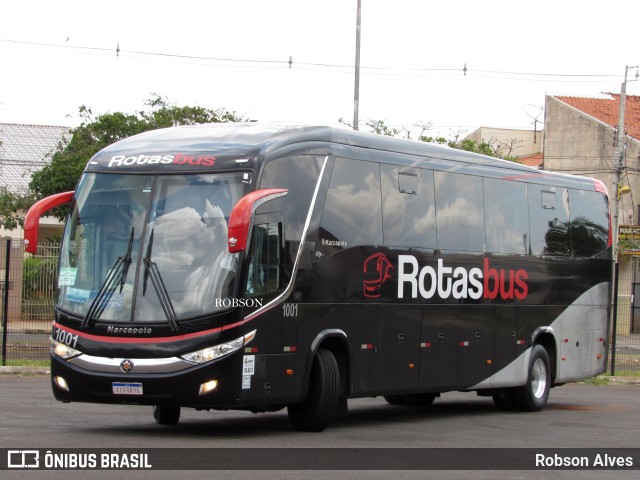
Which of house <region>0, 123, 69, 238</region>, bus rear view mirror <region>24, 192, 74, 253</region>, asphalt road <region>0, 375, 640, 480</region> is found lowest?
asphalt road <region>0, 375, 640, 480</region>

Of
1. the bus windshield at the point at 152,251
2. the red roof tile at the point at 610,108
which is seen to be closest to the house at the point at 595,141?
the red roof tile at the point at 610,108

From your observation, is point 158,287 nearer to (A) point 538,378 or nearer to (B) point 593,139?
(A) point 538,378

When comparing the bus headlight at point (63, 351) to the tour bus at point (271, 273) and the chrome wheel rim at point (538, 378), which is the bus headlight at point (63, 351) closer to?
the tour bus at point (271, 273)

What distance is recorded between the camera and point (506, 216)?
62.1 feet

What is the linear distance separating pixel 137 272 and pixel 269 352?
1.73 meters

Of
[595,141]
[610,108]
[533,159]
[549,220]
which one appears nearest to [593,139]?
[595,141]

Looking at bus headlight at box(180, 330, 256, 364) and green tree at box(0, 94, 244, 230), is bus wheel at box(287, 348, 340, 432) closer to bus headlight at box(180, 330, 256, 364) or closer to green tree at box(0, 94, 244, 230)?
bus headlight at box(180, 330, 256, 364)

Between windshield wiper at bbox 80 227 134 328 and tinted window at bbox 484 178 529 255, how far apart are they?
676 cm

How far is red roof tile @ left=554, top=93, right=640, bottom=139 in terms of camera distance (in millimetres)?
56875

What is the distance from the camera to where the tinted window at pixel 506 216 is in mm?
18469

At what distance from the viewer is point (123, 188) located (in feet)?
→ 45.7

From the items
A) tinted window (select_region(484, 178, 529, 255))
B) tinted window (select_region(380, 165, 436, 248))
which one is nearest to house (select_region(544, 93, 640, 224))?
tinted window (select_region(484, 178, 529, 255))

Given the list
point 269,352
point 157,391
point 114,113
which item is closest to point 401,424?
point 269,352

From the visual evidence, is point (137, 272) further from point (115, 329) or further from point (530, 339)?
point (530, 339)
